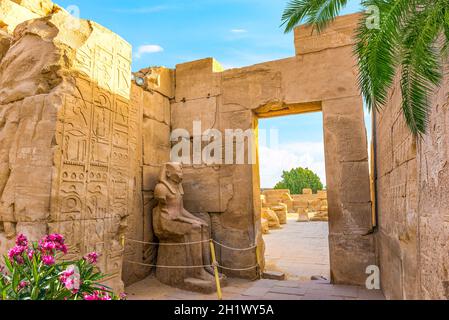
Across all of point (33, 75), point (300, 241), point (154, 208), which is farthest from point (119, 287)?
point (300, 241)

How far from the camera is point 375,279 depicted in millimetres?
4715

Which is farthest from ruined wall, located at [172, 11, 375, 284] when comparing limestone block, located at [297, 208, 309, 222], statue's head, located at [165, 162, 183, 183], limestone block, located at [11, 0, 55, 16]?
limestone block, located at [297, 208, 309, 222]

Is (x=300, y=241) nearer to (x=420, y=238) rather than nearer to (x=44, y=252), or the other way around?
(x=420, y=238)

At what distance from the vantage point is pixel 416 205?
241 centimetres

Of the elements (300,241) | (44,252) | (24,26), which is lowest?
(300,241)

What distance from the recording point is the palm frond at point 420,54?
1.60m

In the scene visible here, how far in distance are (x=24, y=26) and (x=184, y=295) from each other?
4189mm

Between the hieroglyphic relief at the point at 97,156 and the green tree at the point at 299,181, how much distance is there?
34.6 m

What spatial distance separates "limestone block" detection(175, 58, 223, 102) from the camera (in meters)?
6.13

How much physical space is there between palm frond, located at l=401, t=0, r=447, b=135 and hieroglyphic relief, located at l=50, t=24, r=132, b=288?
3.39 metres

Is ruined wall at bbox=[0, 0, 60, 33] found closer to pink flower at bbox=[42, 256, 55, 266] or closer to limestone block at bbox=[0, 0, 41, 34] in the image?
limestone block at bbox=[0, 0, 41, 34]

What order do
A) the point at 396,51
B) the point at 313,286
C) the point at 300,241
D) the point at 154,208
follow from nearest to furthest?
1. the point at 396,51
2. the point at 313,286
3. the point at 154,208
4. the point at 300,241

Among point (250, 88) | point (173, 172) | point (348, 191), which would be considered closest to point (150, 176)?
point (173, 172)

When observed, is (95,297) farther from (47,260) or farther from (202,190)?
(202,190)
